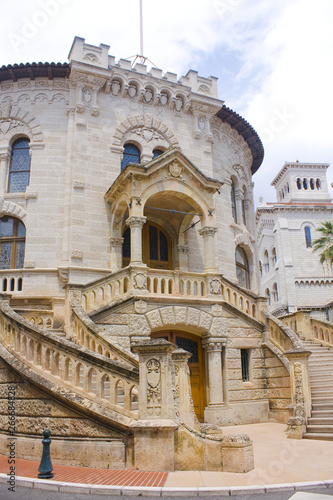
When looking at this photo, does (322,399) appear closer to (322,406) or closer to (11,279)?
(322,406)

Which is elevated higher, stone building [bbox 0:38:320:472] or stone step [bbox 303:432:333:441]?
stone building [bbox 0:38:320:472]

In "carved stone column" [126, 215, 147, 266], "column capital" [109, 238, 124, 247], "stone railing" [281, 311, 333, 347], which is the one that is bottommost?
"stone railing" [281, 311, 333, 347]

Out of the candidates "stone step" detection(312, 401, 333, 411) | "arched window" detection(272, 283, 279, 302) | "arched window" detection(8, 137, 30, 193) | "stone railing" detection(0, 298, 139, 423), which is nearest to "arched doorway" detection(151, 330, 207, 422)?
"stone step" detection(312, 401, 333, 411)

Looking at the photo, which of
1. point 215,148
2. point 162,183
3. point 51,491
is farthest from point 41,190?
point 51,491

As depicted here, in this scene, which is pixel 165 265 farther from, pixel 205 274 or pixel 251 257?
pixel 251 257

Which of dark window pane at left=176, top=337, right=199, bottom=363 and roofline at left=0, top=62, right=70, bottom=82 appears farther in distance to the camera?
roofline at left=0, top=62, right=70, bottom=82

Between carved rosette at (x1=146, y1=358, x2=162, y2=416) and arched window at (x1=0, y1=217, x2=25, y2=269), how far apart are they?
35.1ft

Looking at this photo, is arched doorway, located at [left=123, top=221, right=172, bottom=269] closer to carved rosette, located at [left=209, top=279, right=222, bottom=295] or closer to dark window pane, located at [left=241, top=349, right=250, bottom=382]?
carved rosette, located at [left=209, top=279, right=222, bottom=295]

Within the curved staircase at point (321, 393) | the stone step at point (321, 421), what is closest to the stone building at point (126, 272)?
the stone step at point (321, 421)

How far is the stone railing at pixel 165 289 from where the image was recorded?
1338 cm

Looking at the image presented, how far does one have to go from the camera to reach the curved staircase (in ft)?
36.3

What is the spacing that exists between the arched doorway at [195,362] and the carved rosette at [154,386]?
23.8ft

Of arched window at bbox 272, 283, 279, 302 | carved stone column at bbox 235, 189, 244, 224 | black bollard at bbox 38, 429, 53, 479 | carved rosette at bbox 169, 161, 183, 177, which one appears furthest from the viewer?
arched window at bbox 272, 283, 279, 302

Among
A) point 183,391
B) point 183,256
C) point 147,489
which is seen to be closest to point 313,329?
point 183,256
